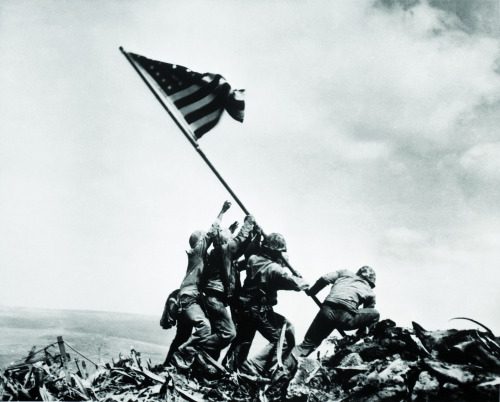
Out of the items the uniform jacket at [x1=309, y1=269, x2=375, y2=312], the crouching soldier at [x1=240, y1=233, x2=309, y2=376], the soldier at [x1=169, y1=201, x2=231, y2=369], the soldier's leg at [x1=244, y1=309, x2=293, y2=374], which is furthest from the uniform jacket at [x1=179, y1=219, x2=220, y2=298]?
the uniform jacket at [x1=309, y1=269, x2=375, y2=312]

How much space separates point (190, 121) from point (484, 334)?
16.1 feet

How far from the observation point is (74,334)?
812 inches

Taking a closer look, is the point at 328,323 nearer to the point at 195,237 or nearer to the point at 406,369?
the point at 406,369

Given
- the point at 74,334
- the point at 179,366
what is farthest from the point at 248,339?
the point at 74,334

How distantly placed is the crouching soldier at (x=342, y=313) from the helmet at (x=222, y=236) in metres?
1.90

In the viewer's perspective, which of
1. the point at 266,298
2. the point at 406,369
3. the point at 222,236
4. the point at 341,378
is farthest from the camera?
the point at 222,236

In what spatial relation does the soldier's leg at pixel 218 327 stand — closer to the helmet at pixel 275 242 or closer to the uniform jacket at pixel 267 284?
the uniform jacket at pixel 267 284

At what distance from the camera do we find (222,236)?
6730mm

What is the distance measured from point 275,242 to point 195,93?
2772mm

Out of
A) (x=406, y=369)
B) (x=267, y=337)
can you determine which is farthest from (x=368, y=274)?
(x=406, y=369)

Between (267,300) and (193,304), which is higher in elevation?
(267,300)

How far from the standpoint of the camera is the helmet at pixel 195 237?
6910 millimetres

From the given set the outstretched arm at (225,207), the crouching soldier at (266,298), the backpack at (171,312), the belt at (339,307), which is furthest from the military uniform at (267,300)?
the outstretched arm at (225,207)

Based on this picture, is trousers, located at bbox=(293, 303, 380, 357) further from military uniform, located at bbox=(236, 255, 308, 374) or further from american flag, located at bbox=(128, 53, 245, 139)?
american flag, located at bbox=(128, 53, 245, 139)
